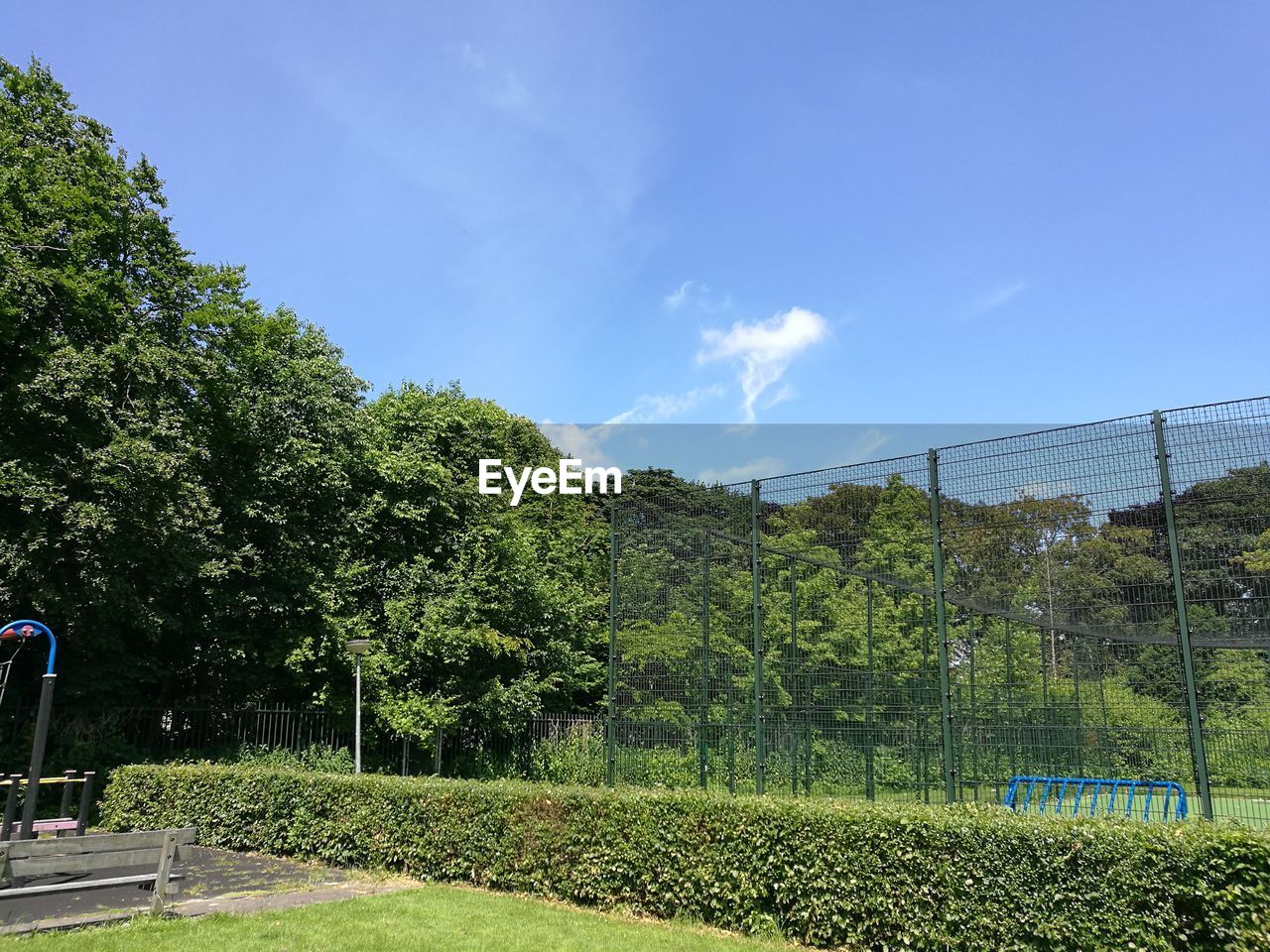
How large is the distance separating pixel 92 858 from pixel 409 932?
9.42ft

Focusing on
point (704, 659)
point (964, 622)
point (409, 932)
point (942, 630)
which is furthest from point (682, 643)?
point (409, 932)

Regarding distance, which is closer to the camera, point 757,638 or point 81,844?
point 81,844

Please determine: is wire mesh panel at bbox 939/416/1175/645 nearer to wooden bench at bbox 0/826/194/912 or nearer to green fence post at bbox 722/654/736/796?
green fence post at bbox 722/654/736/796

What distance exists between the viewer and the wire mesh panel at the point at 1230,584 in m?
6.95

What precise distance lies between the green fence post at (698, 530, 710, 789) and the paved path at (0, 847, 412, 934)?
391cm

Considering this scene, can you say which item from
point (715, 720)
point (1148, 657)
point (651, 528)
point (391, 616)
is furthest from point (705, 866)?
point (391, 616)

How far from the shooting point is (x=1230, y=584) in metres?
7.00

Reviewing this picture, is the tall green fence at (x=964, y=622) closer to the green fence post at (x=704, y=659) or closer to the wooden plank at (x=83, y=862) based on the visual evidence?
the green fence post at (x=704, y=659)

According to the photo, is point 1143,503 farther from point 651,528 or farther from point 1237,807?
point 651,528

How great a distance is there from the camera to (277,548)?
60.6 feet

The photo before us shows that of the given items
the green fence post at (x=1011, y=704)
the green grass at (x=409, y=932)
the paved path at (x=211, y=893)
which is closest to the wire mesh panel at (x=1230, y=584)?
the green fence post at (x=1011, y=704)

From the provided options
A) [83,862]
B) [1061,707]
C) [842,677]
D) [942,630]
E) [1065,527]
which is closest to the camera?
[83,862]

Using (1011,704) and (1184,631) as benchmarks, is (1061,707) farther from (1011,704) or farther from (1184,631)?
(1184,631)

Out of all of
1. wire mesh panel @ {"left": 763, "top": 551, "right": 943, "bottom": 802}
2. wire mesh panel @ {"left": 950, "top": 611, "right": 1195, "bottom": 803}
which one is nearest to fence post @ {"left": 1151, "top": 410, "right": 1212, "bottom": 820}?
wire mesh panel @ {"left": 950, "top": 611, "right": 1195, "bottom": 803}
